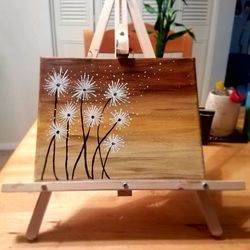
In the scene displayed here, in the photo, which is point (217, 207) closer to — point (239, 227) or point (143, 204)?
point (239, 227)

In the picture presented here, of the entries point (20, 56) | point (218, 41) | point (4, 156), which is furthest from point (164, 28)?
point (4, 156)

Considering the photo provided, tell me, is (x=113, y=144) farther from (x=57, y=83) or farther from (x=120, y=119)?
(x=57, y=83)

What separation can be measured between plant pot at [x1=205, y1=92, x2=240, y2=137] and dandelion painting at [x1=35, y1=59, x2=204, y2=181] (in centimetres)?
42

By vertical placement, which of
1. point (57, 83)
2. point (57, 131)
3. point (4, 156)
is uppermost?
point (57, 83)

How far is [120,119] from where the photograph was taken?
25.4 inches

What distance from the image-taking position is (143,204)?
29.0 inches

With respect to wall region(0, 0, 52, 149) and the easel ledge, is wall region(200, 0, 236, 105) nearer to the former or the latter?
wall region(0, 0, 52, 149)

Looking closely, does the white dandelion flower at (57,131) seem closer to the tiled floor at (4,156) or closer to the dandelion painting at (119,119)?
the dandelion painting at (119,119)

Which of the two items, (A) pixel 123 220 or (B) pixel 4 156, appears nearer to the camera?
(A) pixel 123 220

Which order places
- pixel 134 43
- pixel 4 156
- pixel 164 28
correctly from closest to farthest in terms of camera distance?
pixel 164 28
pixel 134 43
pixel 4 156

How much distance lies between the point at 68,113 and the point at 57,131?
0.16 ft

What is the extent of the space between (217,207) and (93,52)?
20.8 inches

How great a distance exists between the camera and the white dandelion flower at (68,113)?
2.09 feet

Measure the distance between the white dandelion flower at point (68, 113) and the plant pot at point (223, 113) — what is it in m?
0.61
